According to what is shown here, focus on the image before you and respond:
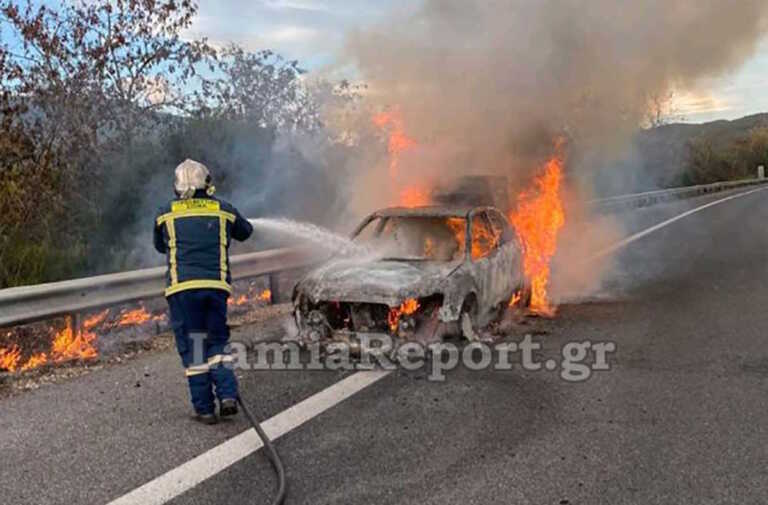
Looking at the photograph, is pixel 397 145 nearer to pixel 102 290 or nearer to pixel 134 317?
pixel 134 317

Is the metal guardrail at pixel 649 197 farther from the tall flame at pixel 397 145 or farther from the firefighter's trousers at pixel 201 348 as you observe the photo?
the firefighter's trousers at pixel 201 348

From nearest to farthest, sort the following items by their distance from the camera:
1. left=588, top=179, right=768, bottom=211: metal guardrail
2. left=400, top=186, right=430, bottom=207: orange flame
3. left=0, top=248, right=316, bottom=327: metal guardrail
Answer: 1. left=0, top=248, right=316, bottom=327: metal guardrail
2. left=400, top=186, right=430, bottom=207: orange flame
3. left=588, top=179, right=768, bottom=211: metal guardrail

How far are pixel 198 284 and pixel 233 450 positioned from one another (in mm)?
1086

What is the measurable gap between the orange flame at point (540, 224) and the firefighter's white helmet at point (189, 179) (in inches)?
179

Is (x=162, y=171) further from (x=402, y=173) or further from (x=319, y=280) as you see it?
(x=319, y=280)

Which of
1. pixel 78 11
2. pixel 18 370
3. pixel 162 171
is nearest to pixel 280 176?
pixel 162 171

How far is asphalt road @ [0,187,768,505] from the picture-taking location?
3.45m

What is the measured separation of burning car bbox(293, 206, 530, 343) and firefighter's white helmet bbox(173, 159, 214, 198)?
5.77 feet

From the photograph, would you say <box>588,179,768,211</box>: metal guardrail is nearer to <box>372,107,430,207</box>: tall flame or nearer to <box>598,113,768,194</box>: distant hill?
<box>598,113,768,194</box>: distant hill

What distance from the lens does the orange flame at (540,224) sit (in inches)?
330

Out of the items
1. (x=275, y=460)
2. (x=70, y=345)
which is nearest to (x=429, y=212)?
(x=70, y=345)

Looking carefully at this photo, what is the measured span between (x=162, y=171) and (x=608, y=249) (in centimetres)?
798

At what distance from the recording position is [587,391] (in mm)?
4969

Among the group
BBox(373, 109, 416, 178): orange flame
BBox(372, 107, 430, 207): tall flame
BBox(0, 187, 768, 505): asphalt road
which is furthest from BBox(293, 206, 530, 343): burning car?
BBox(373, 109, 416, 178): orange flame
